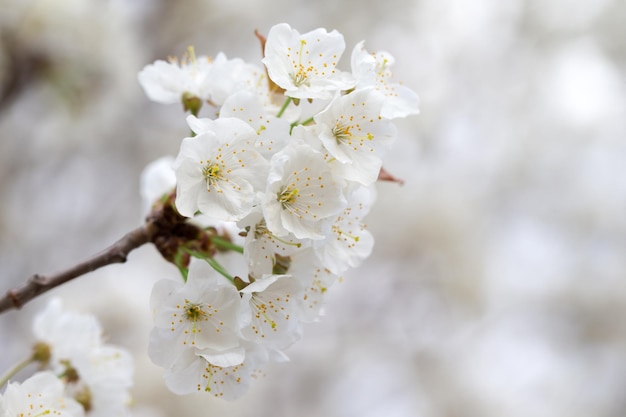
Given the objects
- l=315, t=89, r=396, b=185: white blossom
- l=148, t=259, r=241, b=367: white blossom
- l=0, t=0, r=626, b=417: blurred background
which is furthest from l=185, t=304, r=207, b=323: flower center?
l=0, t=0, r=626, b=417: blurred background

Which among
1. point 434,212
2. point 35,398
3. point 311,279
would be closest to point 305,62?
point 311,279

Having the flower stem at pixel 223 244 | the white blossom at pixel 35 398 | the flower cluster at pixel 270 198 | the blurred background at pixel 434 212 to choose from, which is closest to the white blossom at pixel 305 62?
the flower cluster at pixel 270 198

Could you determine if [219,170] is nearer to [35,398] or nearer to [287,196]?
[287,196]

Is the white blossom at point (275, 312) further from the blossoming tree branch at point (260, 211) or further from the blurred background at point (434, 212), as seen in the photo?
the blurred background at point (434, 212)

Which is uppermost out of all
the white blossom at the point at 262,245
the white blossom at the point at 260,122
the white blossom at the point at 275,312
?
the white blossom at the point at 260,122

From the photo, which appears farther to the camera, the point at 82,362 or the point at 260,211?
the point at 82,362

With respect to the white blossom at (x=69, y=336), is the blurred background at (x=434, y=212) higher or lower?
higher

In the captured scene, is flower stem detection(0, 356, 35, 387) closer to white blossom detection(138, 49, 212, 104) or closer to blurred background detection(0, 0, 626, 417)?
white blossom detection(138, 49, 212, 104)
